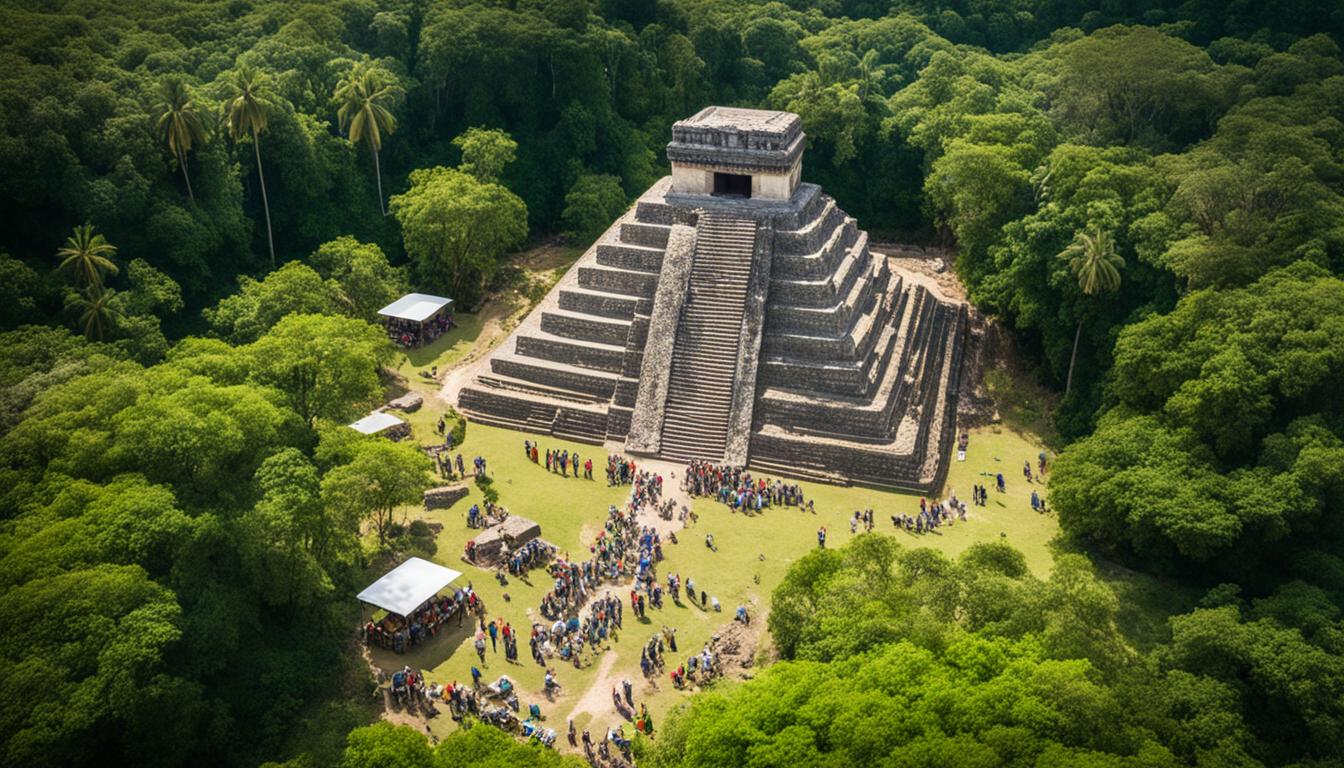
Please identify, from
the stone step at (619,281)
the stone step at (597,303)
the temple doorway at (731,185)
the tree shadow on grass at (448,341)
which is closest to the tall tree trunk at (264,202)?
the tree shadow on grass at (448,341)

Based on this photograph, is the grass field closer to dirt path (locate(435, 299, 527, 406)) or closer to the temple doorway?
dirt path (locate(435, 299, 527, 406))

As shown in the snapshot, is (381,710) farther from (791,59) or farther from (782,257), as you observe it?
(791,59)

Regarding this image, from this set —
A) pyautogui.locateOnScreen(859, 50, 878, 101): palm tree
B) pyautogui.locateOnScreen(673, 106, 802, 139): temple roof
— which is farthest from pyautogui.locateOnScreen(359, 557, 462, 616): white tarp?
pyautogui.locateOnScreen(859, 50, 878, 101): palm tree

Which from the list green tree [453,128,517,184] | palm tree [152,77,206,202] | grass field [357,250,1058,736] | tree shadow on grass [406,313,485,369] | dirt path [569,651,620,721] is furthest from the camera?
green tree [453,128,517,184]

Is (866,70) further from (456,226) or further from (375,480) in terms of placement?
(375,480)

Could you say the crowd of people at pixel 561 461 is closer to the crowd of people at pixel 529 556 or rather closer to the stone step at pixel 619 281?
the crowd of people at pixel 529 556

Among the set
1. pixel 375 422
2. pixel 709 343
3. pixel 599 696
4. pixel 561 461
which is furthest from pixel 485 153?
pixel 599 696

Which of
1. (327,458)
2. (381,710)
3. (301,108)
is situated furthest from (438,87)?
(381,710)
